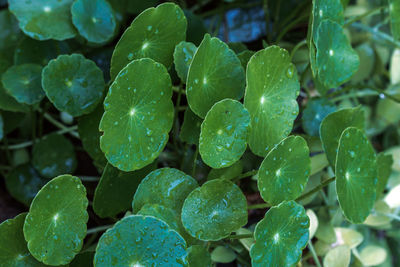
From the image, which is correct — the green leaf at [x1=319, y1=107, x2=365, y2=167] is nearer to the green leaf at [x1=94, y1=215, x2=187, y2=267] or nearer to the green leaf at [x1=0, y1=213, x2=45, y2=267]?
the green leaf at [x1=94, y1=215, x2=187, y2=267]

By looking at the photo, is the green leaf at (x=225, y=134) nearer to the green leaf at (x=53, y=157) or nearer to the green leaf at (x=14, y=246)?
the green leaf at (x=14, y=246)

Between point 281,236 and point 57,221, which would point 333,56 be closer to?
point 281,236

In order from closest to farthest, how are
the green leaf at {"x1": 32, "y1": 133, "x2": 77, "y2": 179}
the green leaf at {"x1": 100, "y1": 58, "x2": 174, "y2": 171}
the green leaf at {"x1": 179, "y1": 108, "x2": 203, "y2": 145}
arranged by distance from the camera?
the green leaf at {"x1": 100, "y1": 58, "x2": 174, "y2": 171} < the green leaf at {"x1": 179, "y1": 108, "x2": 203, "y2": 145} < the green leaf at {"x1": 32, "y1": 133, "x2": 77, "y2": 179}

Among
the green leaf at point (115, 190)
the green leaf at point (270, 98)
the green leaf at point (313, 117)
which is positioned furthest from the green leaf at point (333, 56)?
the green leaf at point (115, 190)

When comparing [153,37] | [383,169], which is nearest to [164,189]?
[153,37]

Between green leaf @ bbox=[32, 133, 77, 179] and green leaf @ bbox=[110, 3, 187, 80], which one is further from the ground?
green leaf @ bbox=[110, 3, 187, 80]

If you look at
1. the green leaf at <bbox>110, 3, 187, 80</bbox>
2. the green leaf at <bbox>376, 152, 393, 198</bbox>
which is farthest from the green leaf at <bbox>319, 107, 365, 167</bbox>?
the green leaf at <bbox>110, 3, 187, 80</bbox>

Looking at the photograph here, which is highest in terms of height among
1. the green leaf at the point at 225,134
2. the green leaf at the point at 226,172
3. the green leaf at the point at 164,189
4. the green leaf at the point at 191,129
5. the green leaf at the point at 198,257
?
the green leaf at the point at 225,134
